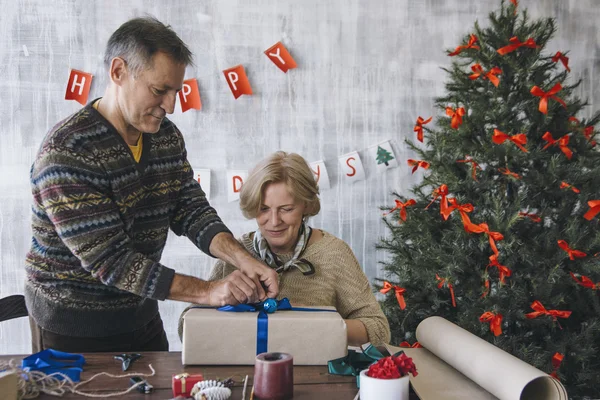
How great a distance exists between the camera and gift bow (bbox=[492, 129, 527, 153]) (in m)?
2.21

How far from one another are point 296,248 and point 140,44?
32.3 inches

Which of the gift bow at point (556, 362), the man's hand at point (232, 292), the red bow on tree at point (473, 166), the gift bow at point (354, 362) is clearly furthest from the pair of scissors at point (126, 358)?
the gift bow at point (556, 362)

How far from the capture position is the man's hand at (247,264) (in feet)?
5.11

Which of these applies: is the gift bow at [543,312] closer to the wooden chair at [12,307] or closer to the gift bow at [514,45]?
the gift bow at [514,45]

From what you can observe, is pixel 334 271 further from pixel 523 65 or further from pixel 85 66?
pixel 85 66

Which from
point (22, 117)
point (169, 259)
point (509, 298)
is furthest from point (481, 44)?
point (22, 117)

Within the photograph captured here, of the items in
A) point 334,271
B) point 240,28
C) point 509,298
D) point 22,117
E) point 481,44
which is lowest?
point 509,298

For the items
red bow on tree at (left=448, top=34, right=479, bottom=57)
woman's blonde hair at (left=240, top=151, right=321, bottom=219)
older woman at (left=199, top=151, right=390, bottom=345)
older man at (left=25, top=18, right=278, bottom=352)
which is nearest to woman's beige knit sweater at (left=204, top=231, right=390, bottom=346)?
older woman at (left=199, top=151, right=390, bottom=345)

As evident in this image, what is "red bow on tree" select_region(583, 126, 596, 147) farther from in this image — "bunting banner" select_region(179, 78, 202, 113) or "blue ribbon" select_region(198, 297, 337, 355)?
"bunting banner" select_region(179, 78, 202, 113)

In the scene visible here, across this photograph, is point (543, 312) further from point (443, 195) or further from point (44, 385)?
point (44, 385)

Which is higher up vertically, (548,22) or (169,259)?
(548,22)

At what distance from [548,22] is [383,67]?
1.15 meters

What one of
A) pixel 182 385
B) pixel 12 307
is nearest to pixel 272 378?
pixel 182 385

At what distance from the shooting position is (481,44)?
2.34m
